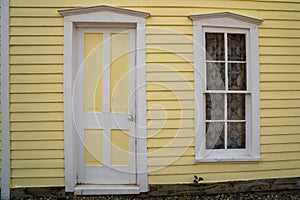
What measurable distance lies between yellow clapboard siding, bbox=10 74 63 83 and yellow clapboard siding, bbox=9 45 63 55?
0.30 metres

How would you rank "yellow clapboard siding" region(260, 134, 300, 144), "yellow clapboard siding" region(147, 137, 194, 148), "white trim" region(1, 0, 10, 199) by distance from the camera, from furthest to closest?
"yellow clapboard siding" region(260, 134, 300, 144) < "yellow clapboard siding" region(147, 137, 194, 148) < "white trim" region(1, 0, 10, 199)

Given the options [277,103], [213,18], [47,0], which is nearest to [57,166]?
[47,0]

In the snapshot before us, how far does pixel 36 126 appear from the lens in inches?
153

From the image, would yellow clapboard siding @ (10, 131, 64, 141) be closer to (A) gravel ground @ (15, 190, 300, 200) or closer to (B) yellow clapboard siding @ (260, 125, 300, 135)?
(A) gravel ground @ (15, 190, 300, 200)

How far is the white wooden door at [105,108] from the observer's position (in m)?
4.06

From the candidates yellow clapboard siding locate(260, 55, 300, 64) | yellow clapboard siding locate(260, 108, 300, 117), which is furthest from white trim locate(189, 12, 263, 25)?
yellow clapboard siding locate(260, 108, 300, 117)

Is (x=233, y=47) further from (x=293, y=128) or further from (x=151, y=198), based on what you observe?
(x=151, y=198)

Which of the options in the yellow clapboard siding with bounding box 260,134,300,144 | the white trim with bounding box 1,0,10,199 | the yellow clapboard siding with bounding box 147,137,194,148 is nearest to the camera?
the white trim with bounding box 1,0,10,199

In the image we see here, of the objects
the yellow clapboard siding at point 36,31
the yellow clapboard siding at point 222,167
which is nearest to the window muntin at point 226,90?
the yellow clapboard siding at point 222,167

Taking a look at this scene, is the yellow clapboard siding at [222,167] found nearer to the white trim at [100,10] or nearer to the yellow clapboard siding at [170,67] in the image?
the yellow clapboard siding at [170,67]

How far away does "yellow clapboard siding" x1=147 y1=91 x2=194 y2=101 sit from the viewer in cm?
398

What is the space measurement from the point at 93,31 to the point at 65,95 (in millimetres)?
1009

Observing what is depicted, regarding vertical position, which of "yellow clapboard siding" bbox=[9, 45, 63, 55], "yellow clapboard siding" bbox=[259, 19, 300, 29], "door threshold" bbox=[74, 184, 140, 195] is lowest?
"door threshold" bbox=[74, 184, 140, 195]

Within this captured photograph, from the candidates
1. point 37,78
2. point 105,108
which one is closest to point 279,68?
point 105,108
